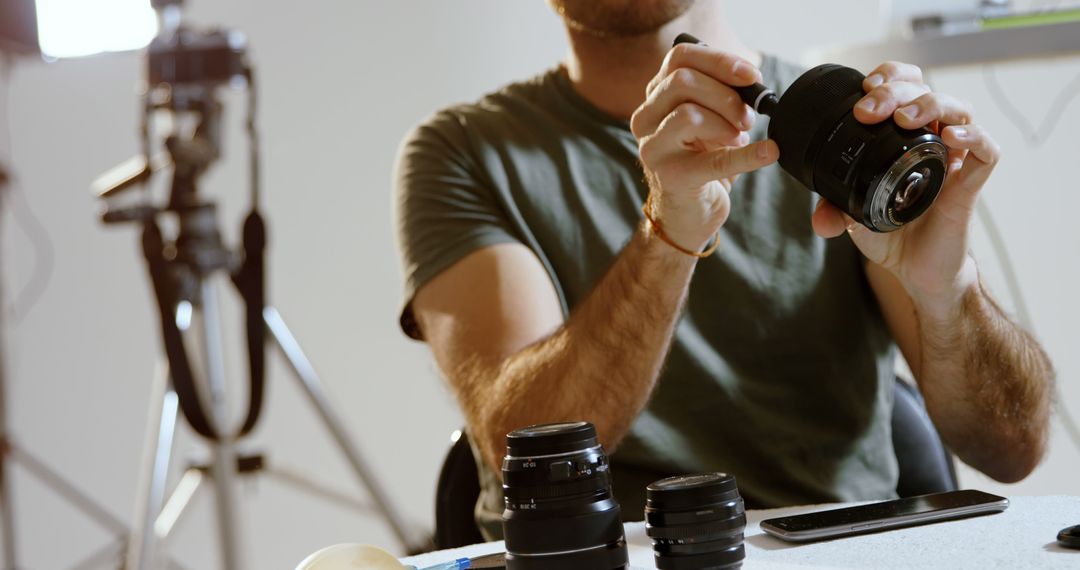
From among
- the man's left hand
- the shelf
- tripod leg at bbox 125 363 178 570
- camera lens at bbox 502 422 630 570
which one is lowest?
tripod leg at bbox 125 363 178 570

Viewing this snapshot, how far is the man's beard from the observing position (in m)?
1.33

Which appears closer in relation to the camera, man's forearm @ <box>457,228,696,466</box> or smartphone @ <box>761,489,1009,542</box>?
smartphone @ <box>761,489,1009,542</box>

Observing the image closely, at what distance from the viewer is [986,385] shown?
1.24m

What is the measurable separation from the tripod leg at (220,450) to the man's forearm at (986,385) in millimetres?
1077

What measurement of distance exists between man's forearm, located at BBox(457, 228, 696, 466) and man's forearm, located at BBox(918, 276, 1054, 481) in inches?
11.4

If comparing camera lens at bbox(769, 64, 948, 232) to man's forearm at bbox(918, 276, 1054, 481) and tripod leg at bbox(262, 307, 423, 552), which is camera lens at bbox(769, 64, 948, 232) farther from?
tripod leg at bbox(262, 307, 423, 552)

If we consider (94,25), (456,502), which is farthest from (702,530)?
(94,25)

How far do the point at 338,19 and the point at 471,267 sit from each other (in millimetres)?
1472

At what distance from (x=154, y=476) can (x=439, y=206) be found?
0.80 meters

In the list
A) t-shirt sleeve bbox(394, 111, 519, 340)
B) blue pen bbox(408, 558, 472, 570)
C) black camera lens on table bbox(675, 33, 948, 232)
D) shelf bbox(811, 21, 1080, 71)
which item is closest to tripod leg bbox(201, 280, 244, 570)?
t-shirt sleeve bbox(394, 111, 519, 340)

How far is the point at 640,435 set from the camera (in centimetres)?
125

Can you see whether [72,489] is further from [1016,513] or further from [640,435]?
[1016,513]

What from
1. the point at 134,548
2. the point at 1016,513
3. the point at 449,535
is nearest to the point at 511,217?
the point at 449,535

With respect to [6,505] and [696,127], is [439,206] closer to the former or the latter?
[696,127]
